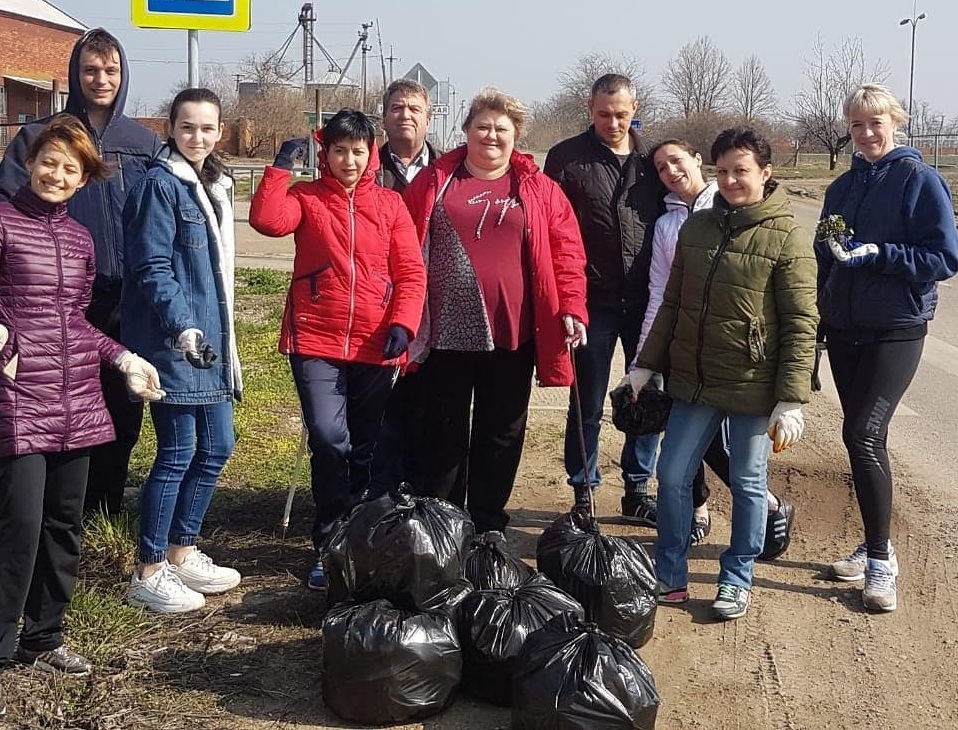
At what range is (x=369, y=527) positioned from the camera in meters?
3.72

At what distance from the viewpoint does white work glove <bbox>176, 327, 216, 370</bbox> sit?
13.0 feet

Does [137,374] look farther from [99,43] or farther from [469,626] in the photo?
[99,43]

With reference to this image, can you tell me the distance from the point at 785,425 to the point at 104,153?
3133mm

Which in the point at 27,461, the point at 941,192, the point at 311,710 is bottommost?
the point at 311,710

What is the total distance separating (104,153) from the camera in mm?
4754

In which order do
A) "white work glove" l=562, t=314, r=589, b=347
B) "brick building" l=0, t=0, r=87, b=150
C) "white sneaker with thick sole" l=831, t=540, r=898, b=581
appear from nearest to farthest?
1. "white work glove" l=562, t=314, r=589, b=347
2. "white sneaker with thick sole" l=831, t=540, r=898, b=581
3. "brick building" l=0, t=0, r=87, b=150

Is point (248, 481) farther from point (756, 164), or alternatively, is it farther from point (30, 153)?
point (756, 164)

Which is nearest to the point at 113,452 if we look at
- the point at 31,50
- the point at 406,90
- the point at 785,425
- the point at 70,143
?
the point at 70,143

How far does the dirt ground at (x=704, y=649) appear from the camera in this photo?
3.59 meters

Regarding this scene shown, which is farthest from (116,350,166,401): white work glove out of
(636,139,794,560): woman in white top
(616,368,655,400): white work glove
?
(636,139,794,560): woman in white top

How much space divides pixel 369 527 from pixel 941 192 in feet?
8.77

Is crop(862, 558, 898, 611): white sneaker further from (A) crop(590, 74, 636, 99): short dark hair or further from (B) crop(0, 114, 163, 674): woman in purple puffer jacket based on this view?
(B) crop(0, 114, 163, 674): woman in purple puffer jacket

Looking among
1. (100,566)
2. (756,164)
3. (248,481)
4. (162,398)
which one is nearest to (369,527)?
(162,398)

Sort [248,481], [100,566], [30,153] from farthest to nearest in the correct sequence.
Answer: [248,481] < [100,566] < [30,153]
